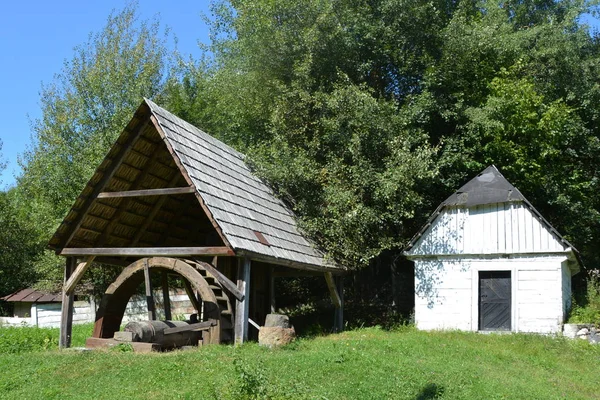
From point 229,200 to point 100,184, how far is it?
2.91m

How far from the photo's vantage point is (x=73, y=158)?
90.6 feet

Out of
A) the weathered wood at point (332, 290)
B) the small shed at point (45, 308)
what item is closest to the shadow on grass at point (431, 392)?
the weathered wood at point (332, 290)

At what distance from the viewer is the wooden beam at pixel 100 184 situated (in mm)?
14078

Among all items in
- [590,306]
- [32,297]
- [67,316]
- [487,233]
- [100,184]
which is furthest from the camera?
[32,297]

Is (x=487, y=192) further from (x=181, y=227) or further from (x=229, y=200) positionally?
(x=181, y=227)

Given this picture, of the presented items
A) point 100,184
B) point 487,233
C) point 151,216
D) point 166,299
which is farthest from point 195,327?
point 487,233

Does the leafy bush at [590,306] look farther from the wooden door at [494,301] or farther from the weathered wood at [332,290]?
the weathered wood at [332,290]

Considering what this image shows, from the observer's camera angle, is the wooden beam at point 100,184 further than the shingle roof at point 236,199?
Yes

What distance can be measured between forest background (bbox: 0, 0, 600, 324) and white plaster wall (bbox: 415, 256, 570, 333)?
1558 millimetres

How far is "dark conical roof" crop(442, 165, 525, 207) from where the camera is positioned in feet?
57.6

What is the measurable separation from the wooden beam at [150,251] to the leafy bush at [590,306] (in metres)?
9.84

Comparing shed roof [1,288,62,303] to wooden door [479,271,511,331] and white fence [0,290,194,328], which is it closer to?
white fence [0,290,194,328]

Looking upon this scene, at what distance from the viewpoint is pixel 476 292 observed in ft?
57.8

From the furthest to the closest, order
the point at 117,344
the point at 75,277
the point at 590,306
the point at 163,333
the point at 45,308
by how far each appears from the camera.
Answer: the point at 45,308 < the point at 590,306 < the point at 75,277 < the point at 163,333 < the point at 117,344
